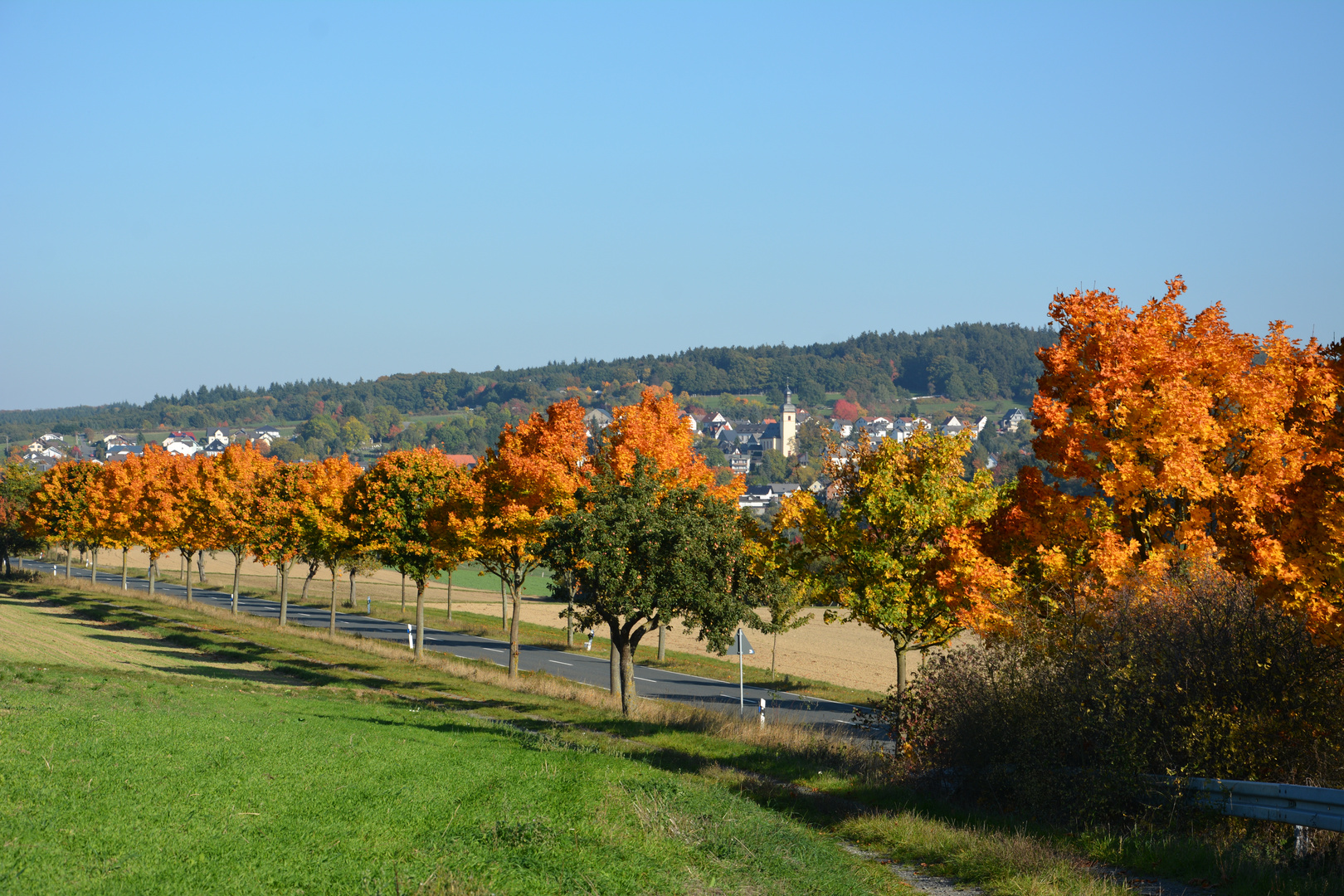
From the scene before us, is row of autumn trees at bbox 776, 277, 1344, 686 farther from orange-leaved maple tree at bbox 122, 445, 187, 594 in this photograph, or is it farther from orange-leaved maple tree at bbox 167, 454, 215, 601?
orange-leaved maple tree at bbox 122, 445, 187, 594

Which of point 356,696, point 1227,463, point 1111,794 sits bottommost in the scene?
point 356,696

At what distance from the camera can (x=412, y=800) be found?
10.6 meters

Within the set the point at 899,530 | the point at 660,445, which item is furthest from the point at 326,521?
the point at 899,530

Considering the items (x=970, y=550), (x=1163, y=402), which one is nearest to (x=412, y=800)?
(x=970, y=550)

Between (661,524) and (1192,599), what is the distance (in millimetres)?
13363

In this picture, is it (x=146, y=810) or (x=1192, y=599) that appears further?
(x=1192, y=599)

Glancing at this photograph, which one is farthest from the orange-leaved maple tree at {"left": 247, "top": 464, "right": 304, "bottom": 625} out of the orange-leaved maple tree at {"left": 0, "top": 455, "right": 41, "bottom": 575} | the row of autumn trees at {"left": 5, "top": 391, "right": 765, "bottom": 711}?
the orange-leaved maple tree at {"left": 0, "top": 455, "right": 41, "bottom": 575}

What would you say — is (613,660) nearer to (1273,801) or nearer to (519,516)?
(519,516)

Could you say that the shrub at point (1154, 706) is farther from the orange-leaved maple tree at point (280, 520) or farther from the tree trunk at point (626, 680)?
the orange-leaved maple tree at point (280, 520)

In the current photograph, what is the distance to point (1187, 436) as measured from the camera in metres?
19.0

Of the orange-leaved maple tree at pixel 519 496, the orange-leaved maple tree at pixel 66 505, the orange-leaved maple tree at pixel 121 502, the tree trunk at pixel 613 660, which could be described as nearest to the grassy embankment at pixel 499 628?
the tree trunk at pixel 613 660

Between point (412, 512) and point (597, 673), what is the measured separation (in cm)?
1058

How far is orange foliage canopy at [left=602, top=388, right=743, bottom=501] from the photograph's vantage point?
2995 cm

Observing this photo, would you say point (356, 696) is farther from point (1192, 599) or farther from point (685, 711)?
point (1192, 599)
